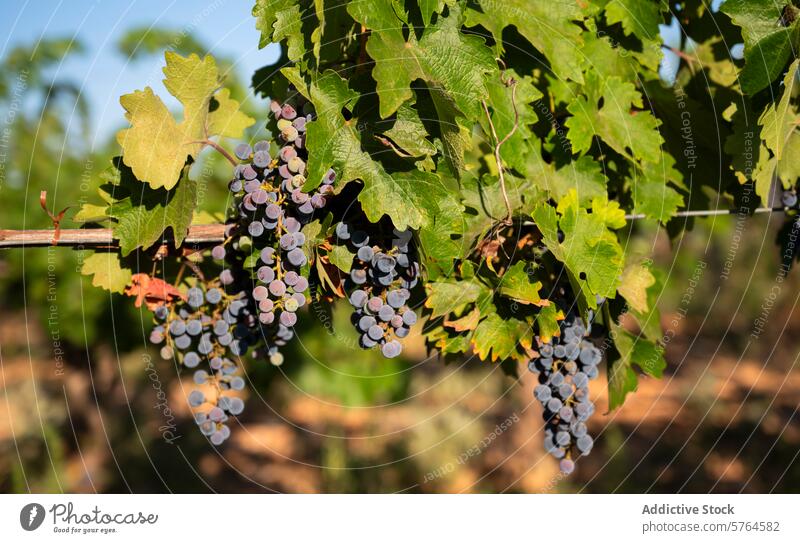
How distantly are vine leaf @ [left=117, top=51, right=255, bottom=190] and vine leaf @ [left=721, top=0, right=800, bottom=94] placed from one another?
1.17m

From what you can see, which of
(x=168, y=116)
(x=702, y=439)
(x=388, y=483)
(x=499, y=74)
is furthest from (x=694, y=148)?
(x=702, y=439)

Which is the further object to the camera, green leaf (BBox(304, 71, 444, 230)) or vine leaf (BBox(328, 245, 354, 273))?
vine leaf (BBox(328, 245, 354, 273))

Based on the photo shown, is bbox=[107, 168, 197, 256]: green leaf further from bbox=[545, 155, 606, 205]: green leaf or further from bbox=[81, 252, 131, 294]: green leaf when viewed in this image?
bbox=[545, 155, 606, 205]: green leaf

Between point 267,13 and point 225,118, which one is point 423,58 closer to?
point 267,13

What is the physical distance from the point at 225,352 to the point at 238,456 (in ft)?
10.2

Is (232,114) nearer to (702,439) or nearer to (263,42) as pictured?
(263,42)

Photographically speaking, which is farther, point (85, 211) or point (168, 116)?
point (85, 211)

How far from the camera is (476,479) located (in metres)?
4.44

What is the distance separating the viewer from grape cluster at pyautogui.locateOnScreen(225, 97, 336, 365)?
4.30 feet

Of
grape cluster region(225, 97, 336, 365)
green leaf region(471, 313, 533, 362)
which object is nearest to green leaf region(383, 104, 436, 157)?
grape cluster region(225, 97, 336, 365)

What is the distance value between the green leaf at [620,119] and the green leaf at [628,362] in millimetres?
433

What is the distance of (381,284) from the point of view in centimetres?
135

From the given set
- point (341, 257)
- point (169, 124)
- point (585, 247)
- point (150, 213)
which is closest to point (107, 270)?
point (150, 213)

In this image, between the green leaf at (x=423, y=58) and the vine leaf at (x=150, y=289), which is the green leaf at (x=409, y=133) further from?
the vine leaf at (x=150, y=289)
